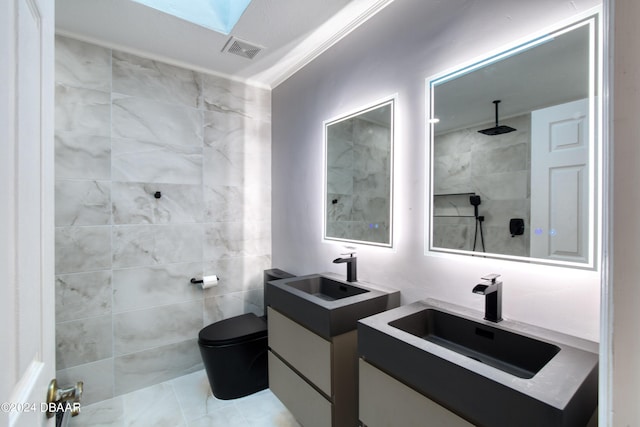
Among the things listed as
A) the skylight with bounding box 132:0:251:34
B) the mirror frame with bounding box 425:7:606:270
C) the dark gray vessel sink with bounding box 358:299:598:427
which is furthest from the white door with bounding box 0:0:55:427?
the mirror frame with bounding box 425:7:606:270

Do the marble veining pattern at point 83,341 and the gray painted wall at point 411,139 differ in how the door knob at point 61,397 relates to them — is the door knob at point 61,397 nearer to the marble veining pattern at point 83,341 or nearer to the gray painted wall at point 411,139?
the gray painted wall at point 411,139

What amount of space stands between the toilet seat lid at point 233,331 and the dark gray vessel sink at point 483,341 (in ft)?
4.17

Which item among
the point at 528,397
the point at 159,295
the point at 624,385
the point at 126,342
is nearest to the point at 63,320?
the point at 126,342

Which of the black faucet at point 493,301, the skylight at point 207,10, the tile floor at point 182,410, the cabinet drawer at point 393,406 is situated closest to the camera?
the cabinet drawer at point 393,406

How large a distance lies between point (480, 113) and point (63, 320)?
2.80 metres

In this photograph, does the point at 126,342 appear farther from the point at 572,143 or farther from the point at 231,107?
the point at 572,143

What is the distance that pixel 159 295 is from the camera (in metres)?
2.29

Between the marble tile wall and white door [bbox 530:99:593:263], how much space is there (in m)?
0.03

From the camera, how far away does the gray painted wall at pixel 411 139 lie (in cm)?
110

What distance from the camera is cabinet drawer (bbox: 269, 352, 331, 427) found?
1.48 m

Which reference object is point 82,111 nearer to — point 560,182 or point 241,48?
point 241,48

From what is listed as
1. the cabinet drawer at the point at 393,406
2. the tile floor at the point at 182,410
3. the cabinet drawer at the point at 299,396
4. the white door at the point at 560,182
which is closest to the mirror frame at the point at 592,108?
the white door at the point at 560,182

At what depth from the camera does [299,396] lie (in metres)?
1.63

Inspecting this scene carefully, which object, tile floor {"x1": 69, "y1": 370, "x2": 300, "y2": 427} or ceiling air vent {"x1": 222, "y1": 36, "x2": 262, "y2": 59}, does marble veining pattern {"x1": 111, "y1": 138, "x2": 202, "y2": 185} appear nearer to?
ceiling air vent {"x1": 222, "y1": 36, "x2": 262, "y2": 59}
